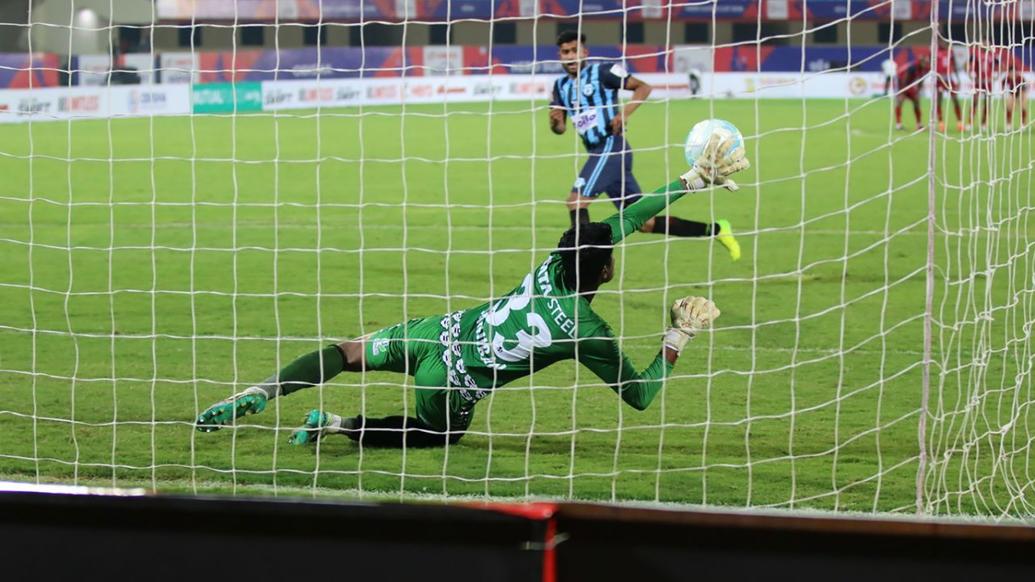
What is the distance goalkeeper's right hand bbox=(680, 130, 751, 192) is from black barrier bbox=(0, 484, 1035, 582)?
3056 mm

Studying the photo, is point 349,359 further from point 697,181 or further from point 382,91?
point 382,91

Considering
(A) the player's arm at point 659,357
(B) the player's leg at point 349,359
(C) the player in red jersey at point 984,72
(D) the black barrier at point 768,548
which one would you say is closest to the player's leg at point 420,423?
(B) the player's leg at point 349,359

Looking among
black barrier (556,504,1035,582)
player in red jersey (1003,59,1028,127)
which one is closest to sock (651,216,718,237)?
player in red jersey (1003,59,1028,127)

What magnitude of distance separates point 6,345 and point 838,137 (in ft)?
47.9

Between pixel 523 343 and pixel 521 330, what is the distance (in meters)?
0.05

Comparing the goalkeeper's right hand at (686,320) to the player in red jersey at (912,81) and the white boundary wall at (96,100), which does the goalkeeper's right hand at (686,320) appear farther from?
the white boundary wall at (96,100)

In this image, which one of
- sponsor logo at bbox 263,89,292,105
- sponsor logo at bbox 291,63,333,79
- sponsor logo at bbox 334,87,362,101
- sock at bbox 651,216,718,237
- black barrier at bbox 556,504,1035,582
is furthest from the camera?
sponsor logo at bbox 334,87,362,101

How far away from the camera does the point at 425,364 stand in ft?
17.8

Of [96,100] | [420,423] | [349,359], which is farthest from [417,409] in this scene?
[96,100]

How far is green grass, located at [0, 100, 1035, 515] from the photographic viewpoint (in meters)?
5.32

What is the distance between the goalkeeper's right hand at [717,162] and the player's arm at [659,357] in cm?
47

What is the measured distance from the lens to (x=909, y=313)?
Answer: 8.72 meters

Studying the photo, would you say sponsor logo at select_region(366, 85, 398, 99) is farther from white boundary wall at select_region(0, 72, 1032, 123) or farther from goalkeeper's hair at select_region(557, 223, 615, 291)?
goalkeeper's hair at select_region(557, 223, 615, 291)

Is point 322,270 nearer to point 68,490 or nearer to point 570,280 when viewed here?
point 570,280
